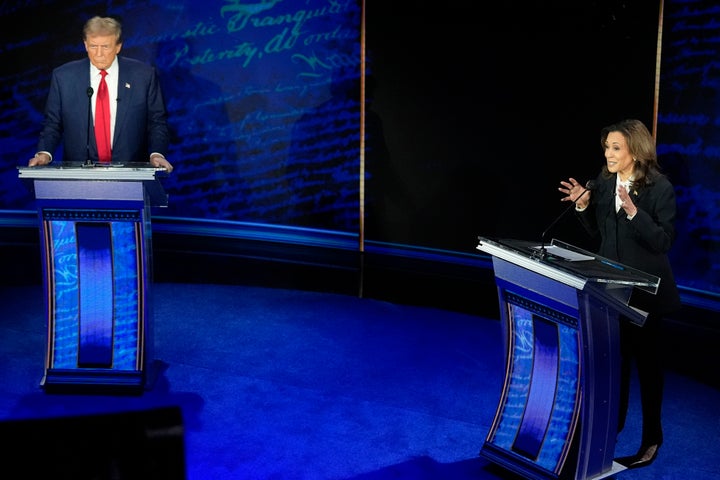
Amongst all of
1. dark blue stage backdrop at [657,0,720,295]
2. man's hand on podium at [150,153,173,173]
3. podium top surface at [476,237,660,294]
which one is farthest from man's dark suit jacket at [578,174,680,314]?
man's hand on podium at [150,153,173,173]

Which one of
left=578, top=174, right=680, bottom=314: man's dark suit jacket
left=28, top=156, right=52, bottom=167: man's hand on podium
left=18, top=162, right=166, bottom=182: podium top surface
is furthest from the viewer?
left=28, top=156, right=52, bottom=167: man's hand on podium

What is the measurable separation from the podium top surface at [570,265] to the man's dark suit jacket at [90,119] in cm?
200

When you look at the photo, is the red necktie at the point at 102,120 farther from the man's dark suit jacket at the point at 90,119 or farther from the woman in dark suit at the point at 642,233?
the woman in dark suit at the point at 642,233

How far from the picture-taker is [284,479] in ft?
10.3

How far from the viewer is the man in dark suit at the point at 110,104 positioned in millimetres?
4023

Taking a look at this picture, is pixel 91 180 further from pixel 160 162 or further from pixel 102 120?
pixel 102 120

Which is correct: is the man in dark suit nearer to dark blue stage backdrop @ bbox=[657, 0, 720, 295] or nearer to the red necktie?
the red necktie

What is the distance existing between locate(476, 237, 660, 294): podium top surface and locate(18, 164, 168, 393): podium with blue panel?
1574mm

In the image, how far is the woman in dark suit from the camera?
10.2 ft

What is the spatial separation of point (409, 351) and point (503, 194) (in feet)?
3.92

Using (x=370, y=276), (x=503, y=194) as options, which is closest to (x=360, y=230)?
(x=370, y=276)

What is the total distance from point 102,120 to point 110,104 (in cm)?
9

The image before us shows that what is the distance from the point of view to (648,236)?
121 inches

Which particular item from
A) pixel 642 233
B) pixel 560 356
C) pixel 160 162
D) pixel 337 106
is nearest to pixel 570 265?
pixel 560 356
